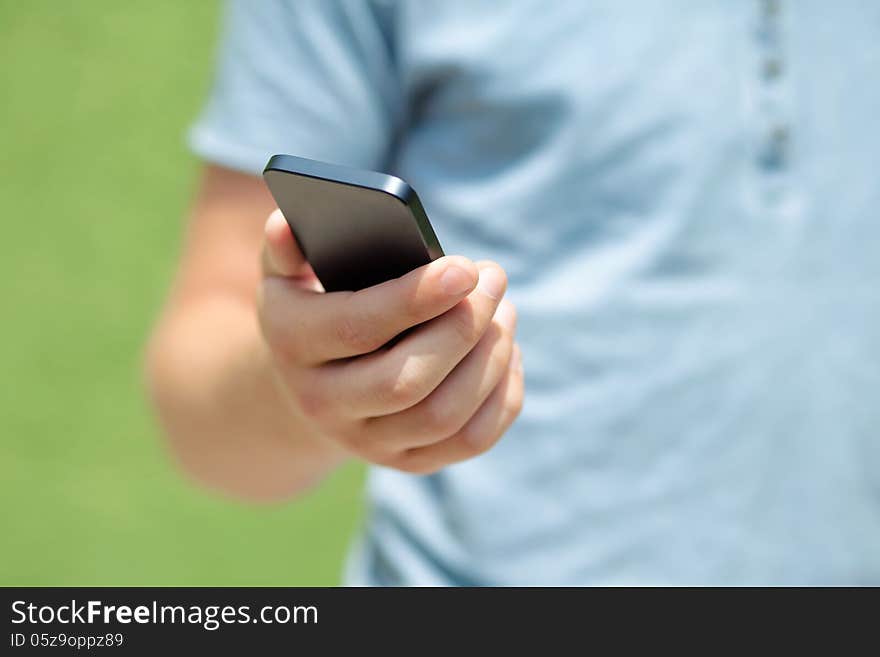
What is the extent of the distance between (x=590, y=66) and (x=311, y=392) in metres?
0.26

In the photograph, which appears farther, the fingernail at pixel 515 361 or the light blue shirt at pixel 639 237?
the light blue shirt at pixel 639 237

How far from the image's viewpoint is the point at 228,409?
1.87ft

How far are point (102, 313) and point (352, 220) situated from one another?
1332 mm

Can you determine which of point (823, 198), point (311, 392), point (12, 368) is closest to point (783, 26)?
point (823, 198)

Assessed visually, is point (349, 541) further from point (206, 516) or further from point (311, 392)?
point (311, 392)

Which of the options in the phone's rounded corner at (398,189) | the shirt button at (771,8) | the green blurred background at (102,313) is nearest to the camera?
the phone's rounded corner at (398,189)

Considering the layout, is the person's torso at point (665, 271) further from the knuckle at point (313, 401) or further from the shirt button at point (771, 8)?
the knuckle at point (313, 401)

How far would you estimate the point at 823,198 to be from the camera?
539 millimetres

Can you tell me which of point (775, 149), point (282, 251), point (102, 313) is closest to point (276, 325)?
point (282, 251)

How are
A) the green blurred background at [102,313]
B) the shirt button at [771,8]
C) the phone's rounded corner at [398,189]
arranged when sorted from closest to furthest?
1. the phone's rounded corner at [398,189]
2. the shirt button at [771,8]
3. the green blurred background at [102,313]

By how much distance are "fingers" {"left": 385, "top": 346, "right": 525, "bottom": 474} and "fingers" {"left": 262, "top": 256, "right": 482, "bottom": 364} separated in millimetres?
48

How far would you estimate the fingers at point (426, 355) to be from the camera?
1.17 feet

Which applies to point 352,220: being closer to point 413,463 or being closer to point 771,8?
point 413,463

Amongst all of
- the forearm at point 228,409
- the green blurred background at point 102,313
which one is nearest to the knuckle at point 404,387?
the forearm at point 228,409
